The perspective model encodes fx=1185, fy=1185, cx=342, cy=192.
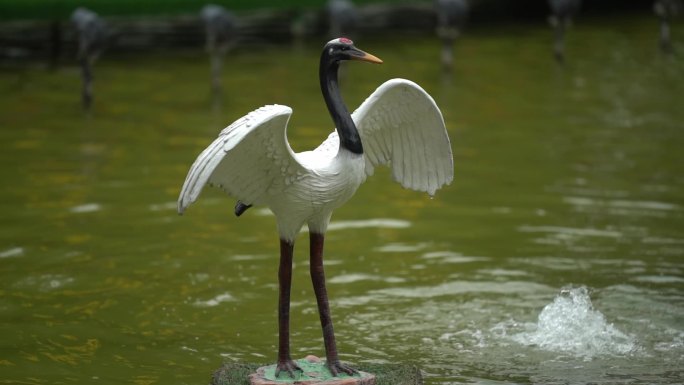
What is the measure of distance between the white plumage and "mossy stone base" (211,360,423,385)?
78 centimetres

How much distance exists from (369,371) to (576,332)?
1900mm

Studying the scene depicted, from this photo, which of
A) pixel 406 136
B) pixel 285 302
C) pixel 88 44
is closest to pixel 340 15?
pixel 88 44

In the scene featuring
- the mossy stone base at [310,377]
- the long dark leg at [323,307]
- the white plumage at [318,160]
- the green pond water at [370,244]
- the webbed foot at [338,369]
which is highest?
the white plumage at [318,160]

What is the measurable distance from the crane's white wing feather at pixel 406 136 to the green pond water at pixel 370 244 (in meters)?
1.22

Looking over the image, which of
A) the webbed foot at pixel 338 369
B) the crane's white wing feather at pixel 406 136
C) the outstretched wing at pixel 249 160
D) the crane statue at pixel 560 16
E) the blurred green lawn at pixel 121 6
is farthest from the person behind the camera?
the crane statue at pixel 560 16

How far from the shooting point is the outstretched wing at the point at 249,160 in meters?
5.54

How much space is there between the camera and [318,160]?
6148 millimetres

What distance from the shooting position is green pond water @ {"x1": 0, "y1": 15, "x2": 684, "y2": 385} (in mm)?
7398

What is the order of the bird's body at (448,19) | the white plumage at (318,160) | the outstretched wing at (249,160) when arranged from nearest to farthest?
the outstretched wing at (249,160), the white plumage at (318,160), the bird's body at (448,19)

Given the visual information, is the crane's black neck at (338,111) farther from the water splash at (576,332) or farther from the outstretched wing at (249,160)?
the water splash at (576,332)

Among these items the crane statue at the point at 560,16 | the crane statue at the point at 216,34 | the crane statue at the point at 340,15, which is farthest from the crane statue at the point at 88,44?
the crane statue at the point at 560,16

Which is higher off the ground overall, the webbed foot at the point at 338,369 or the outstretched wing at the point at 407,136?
the outstretched wing at the point at 407,136

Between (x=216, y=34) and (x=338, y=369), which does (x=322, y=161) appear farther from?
(x=216, y=34)

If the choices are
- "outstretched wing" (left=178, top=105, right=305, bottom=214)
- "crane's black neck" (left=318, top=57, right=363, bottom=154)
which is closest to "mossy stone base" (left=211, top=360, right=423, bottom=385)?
"outstretched wing" (left=178, top=105, right=305, bottom=214)
